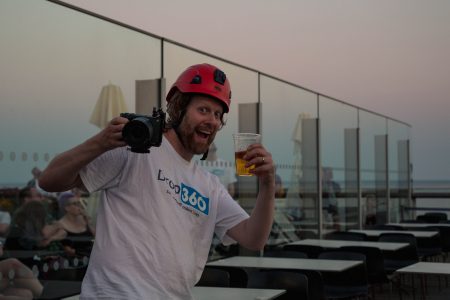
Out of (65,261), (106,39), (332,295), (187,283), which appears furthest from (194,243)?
(332,295)

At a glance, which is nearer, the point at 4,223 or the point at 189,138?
the point at 189,138

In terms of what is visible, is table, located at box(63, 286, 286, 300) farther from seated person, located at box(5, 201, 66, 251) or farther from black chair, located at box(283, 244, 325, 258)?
black chair, located at box(283, 244, 325, 258)

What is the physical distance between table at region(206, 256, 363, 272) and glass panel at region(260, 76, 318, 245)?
5.54 ft

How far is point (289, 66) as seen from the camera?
1086 cm

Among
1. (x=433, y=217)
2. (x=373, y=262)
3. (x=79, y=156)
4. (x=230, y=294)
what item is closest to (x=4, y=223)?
(x=230, y=294)

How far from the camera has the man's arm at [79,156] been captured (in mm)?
1763

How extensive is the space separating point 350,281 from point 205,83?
4.73 m

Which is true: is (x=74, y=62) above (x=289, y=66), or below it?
below

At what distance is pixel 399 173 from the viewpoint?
14.3 meters

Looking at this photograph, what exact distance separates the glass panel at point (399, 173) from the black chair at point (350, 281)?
7256 mm

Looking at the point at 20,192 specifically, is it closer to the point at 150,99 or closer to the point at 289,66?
the point at 150,99

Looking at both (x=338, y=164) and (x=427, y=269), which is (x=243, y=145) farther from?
(x=338, y=164)

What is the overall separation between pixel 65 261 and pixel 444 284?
6.71m

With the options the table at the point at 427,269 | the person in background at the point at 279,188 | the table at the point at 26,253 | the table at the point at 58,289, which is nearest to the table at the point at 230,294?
the table at the point at 58,289
